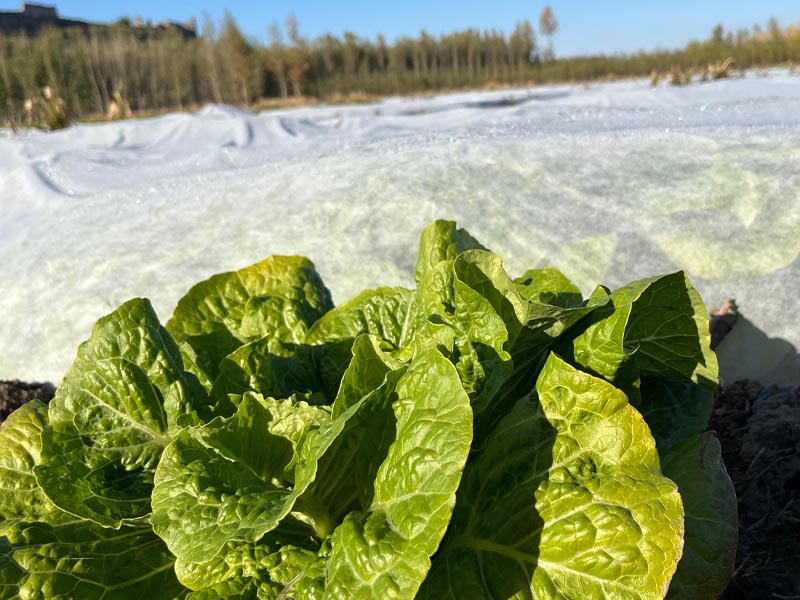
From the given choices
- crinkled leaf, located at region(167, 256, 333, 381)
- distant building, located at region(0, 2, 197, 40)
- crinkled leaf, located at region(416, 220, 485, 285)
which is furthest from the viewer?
distant building, located at region(0, 2, 197, 40)

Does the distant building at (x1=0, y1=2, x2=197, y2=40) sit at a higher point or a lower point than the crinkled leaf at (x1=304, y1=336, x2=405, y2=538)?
higher

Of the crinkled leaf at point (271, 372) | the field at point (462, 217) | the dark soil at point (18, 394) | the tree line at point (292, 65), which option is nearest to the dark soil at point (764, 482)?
the field at point (462, 217)

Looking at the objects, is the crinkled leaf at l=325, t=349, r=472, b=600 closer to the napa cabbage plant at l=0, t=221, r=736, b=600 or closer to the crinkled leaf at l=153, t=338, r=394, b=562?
the napa cabbage plant at l=0, t=221, r=736, b=600

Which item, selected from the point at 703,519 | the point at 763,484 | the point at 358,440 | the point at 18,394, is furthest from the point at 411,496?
the point at 18,394

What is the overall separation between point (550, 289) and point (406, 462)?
3.15 feet

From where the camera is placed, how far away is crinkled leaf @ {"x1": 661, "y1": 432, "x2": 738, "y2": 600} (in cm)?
142

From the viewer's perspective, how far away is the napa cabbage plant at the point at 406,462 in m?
1.23

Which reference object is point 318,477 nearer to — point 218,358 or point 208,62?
point 218,358

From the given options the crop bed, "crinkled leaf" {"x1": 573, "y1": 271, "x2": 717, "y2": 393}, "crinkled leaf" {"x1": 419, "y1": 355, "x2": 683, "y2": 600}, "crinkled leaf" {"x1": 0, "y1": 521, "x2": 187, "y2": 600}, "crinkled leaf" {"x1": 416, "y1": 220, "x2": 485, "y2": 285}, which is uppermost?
"crinkled leaf" {"x1": 416, "y1": 220, "x2": 485, "y2": 285}

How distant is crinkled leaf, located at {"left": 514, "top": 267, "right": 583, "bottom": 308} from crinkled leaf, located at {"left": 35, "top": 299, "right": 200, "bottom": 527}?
43.4 inches

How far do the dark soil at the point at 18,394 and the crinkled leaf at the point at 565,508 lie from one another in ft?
8.54

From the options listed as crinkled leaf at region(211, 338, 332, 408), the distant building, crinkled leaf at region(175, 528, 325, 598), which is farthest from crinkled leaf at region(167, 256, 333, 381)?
the distant building

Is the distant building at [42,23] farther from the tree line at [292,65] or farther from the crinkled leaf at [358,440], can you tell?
the crinkled leaf at [358,440]

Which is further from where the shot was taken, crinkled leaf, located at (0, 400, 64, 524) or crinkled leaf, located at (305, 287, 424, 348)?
crinkled leaf, located at (305, 287, 424, 348)
